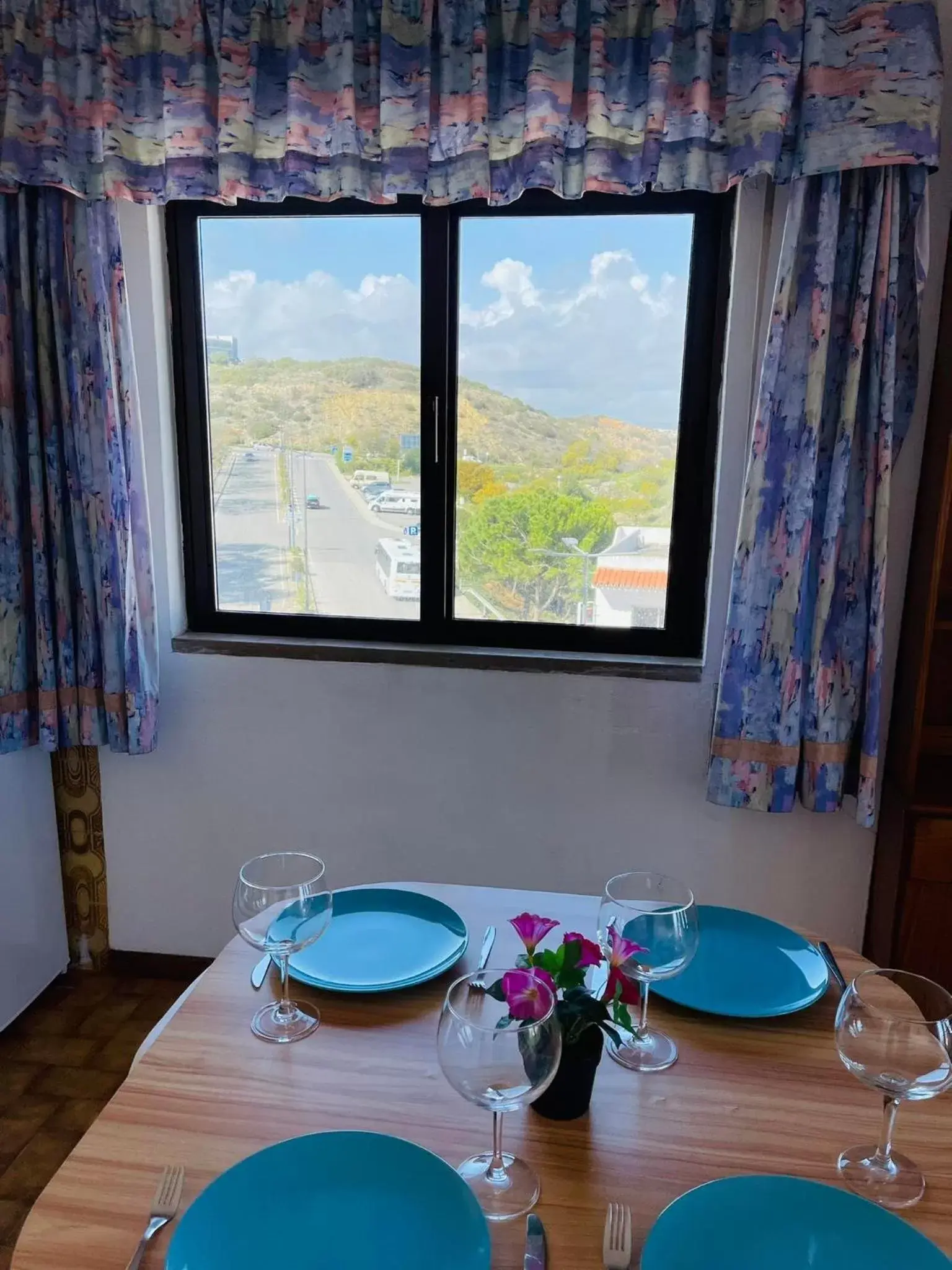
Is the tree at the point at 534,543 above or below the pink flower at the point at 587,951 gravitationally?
above

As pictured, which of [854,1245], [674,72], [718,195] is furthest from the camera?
[718,195]

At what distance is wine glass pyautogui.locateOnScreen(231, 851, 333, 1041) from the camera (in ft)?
3.37

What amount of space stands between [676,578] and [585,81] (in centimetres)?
107

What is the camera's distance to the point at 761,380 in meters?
1.83

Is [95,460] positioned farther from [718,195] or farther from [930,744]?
[930,744]

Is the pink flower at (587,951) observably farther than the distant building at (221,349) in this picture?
No

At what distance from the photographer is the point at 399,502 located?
2.23 metres

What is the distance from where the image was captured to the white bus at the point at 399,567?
2.25 metres

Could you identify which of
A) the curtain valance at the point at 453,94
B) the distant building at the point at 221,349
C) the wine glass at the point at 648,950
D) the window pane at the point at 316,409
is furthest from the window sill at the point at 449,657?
the wine glass at the point at 648,950

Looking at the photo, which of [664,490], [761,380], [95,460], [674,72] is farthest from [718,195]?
[95,460]

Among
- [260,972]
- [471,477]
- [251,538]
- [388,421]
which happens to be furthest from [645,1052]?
[251,538]

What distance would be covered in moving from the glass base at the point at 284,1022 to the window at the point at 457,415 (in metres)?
1.28

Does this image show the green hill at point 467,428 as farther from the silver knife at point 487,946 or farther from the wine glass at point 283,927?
the wine glass at point 283,927

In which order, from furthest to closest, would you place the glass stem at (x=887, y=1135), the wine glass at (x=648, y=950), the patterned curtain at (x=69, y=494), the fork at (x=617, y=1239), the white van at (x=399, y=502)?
the white van at (x=399, y=502) → the patterned curtain at (x=69, y=494) → the wine glass at (x=648, y=950) → the glass stem at (x=887, y=1135) → the fork at (x=617, y=1239)
